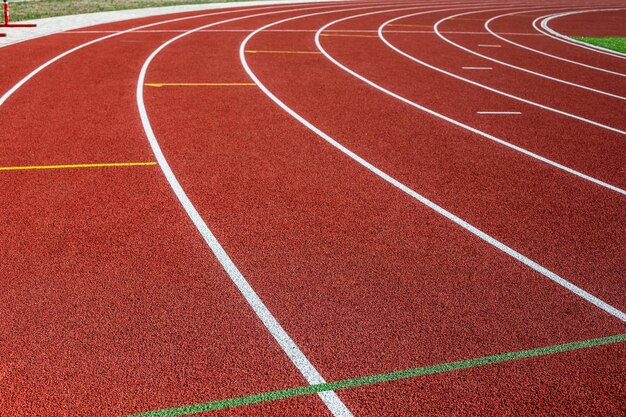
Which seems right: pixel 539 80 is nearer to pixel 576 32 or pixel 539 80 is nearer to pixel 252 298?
pixel 576 32

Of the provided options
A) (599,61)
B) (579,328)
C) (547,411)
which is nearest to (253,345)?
(547,411)

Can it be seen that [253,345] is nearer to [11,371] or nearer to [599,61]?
[11,371]

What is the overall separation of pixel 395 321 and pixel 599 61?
11.8 metres

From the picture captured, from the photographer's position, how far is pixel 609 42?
16.5 metres

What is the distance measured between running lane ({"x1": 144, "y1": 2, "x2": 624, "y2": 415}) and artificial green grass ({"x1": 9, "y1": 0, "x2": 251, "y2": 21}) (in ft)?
36.6

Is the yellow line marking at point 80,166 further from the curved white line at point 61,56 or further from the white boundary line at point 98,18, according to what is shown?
the white boundary line at point 98,18

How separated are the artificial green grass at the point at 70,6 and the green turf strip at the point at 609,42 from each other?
43.1 feet

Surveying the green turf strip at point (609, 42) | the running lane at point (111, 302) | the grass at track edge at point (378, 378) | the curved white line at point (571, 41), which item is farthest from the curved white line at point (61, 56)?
the green turf strip at point (609, 42)

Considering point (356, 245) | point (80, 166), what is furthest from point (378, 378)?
point (80, 166)

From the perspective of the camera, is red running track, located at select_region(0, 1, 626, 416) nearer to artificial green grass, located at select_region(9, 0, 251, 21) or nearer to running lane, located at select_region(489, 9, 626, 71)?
running lane, located at select_region(489, 9, 626, 71)

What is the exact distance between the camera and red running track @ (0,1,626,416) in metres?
3.48

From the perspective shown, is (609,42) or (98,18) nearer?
(609,42)

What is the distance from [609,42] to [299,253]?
14.6 metres

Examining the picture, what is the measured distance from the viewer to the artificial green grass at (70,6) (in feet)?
59.4
